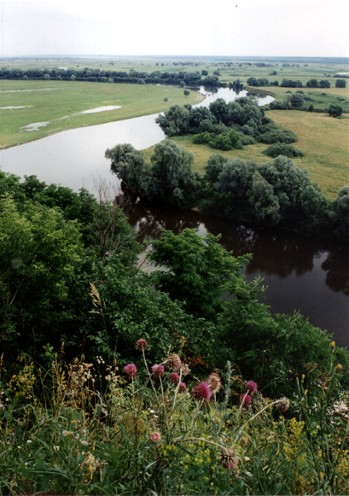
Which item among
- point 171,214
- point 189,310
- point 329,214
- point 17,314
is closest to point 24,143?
point 171,214

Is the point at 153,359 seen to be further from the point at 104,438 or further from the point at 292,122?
the point at 292,122

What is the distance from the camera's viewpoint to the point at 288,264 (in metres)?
24.8

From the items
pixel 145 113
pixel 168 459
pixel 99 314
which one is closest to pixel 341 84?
pixel 145 113

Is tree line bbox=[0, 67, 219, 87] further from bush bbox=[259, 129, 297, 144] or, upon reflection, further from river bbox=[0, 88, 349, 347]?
bush bbox=[259, 129, 297, 144]

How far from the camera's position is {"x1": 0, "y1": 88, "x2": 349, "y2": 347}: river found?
2033cm

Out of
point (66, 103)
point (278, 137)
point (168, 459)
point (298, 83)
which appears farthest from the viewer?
point (298, 83)

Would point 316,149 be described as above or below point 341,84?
below

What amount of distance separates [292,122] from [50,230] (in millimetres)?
50746

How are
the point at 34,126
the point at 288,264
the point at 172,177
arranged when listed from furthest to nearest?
the point at 34,126, the point at 172,177, the point at 288,264

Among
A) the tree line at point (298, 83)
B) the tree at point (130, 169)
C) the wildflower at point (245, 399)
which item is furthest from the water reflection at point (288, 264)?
the tree line at point (298, 83)

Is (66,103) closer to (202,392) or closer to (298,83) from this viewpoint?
(298,83)

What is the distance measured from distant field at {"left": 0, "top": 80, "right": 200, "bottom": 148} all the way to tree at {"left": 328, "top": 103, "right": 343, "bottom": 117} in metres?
21.3

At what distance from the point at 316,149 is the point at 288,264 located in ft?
79.4

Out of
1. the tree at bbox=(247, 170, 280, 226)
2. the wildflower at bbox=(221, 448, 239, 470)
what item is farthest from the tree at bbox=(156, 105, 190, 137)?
the wildflower at bbox=(221, 448, 239, 470)
